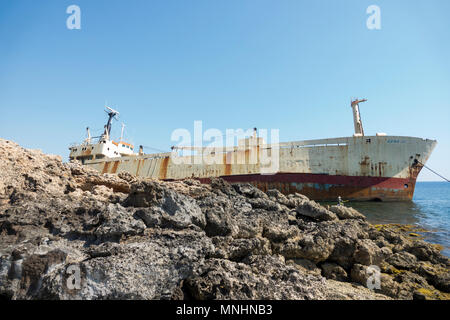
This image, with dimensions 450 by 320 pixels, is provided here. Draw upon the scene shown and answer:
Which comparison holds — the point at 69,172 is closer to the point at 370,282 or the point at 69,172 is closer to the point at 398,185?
the point at 370,282

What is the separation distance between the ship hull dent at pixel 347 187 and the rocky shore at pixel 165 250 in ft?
39.9

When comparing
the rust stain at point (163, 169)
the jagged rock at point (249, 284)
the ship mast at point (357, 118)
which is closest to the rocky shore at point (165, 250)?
the jagged rock at point (249, 284)

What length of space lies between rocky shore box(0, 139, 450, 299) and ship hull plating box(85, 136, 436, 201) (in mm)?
12329

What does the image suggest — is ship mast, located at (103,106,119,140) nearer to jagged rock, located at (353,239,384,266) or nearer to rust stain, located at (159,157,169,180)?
rust stain, located at (159,157,169,180)

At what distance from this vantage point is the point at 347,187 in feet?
57.4

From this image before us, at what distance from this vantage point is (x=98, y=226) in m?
3.23

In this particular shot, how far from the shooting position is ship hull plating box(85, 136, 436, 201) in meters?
17.4

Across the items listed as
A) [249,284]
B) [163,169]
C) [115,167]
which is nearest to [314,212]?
[249,284]

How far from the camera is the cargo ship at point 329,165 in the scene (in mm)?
17406

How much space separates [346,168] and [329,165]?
124cm

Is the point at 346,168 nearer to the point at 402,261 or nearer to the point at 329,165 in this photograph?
the point at 329,165

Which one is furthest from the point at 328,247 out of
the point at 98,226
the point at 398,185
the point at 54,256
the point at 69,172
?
the point at 398,185
